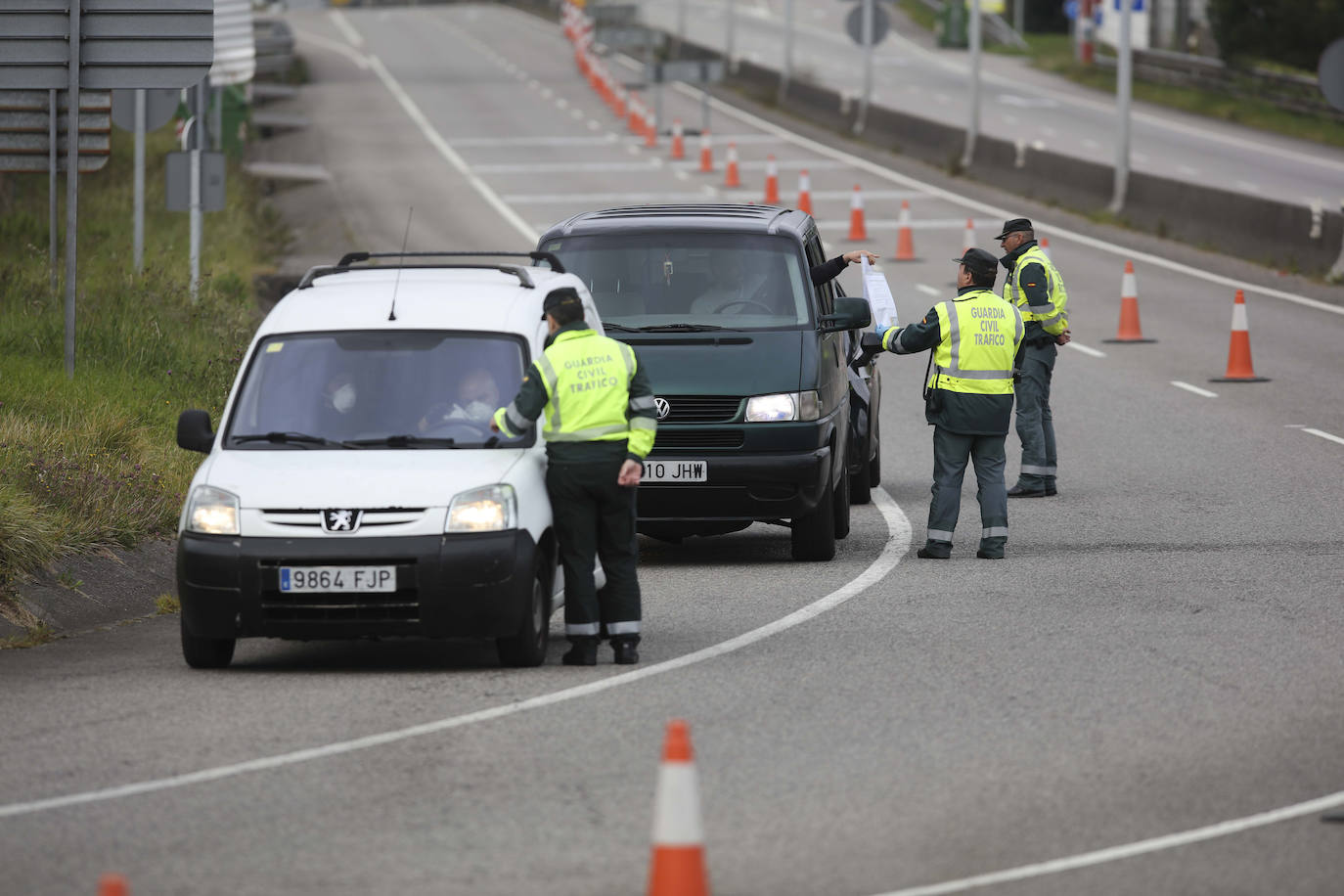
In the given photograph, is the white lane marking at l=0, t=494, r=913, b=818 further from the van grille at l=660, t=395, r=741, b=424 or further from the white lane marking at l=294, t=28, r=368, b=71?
the white lane marking at l=294, t=28, r=368, b=71

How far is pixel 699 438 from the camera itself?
12648mm

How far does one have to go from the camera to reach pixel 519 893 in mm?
6473

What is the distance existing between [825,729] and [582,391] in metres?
2.07

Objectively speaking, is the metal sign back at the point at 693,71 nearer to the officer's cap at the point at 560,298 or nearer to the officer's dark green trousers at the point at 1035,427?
the officer's dark green trousers at the point at 1035,427

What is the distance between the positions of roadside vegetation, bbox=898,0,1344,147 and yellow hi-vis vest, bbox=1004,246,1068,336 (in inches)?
1553

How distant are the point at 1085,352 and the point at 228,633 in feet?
50.7

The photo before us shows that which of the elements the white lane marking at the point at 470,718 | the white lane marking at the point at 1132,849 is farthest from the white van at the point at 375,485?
the white lane marking at the point at 1132,849

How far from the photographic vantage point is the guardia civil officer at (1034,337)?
15.5m

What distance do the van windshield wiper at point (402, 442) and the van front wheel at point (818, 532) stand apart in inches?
120

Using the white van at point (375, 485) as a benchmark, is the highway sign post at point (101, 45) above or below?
above

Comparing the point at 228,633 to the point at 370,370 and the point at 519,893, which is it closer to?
the point at 370,370

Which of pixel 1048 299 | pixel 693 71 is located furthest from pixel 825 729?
pixel 693 71

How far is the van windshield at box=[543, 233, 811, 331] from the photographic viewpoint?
1334cm

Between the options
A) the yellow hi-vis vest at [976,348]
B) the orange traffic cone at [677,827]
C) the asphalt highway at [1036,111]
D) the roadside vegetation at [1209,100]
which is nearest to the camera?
the orange traffic cone at [677,827]
